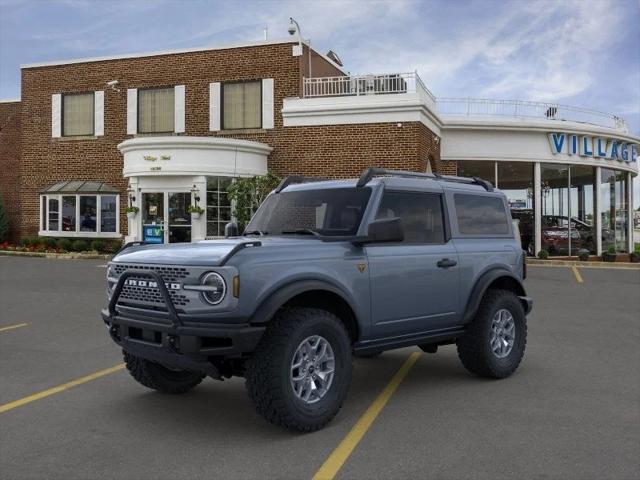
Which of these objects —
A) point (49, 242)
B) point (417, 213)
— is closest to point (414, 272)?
point (417, 213)

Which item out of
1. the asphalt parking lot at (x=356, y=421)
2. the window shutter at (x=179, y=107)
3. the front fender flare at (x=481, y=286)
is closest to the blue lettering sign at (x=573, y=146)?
the window shutter at (x=179, y=107)

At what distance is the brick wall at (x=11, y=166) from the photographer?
2795 cm

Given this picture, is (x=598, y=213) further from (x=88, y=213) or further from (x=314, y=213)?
(x=314, y=213)

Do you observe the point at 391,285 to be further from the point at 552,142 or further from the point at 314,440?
the point at 552,142


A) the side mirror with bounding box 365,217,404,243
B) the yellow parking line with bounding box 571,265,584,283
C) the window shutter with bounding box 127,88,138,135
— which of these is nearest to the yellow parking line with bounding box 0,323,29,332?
the side mirror with bounding box 365,217,404,243

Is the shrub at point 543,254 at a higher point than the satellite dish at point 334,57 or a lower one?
lower

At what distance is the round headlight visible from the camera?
4.33m

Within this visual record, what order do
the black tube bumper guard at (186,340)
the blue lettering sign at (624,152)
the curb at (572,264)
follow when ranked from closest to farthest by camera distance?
the black tube bumper guard at (186,340) → the curb at (572,264) → the blue lettering sign at (624,152)

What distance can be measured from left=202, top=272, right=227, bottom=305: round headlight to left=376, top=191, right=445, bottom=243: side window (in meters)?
1.78

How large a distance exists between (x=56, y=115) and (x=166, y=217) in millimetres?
8184

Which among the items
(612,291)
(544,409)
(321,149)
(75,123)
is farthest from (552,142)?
(544,409)

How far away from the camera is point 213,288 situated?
4328mm

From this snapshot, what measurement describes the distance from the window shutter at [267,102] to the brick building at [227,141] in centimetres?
5

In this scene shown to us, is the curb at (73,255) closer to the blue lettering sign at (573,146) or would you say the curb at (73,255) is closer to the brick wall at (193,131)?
the brick wall at (193,131)
